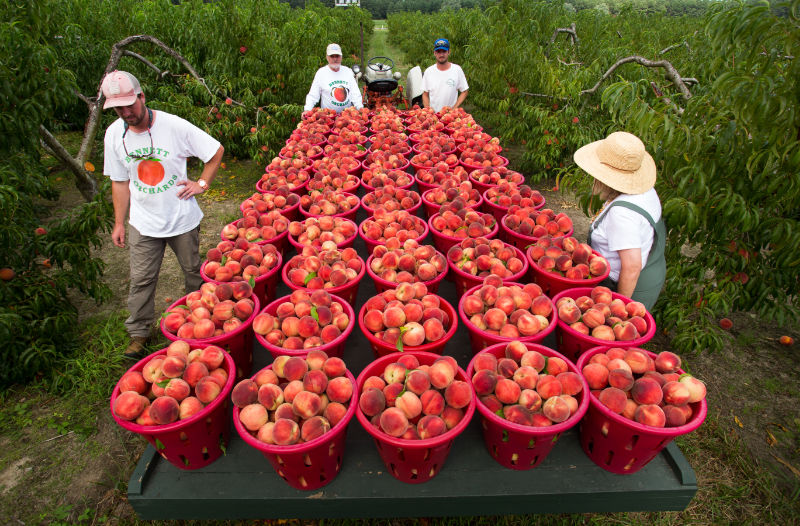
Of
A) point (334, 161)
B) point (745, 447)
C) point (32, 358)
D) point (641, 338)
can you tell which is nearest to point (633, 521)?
point (745, 447)

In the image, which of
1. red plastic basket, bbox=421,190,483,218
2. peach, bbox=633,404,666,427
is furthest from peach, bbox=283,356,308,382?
red plastic basket, bbox=421,190,483,218

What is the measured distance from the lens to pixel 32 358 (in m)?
3.39

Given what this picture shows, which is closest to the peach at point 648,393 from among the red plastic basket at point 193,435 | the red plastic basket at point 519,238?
the red plastic basket at point 519,238

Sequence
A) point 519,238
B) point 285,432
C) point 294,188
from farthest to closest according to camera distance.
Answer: point 294,188 < point 519,238 < point 285,432

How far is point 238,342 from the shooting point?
2.16m

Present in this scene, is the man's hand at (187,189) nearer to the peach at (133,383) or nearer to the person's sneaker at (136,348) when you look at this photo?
the person's sneaker at (136,348)

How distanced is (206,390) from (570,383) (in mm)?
1553

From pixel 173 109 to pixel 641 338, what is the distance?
7530 mm

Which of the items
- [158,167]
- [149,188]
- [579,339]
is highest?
[158,167]

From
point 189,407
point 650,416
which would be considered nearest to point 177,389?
point 189,407

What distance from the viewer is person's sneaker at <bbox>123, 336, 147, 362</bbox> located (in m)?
3.52

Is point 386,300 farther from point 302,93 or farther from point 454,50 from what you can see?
point 454,50

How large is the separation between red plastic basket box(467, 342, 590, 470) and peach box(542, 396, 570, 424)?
2 centimetres

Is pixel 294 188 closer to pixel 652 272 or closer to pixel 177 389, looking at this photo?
pixel 177 389
